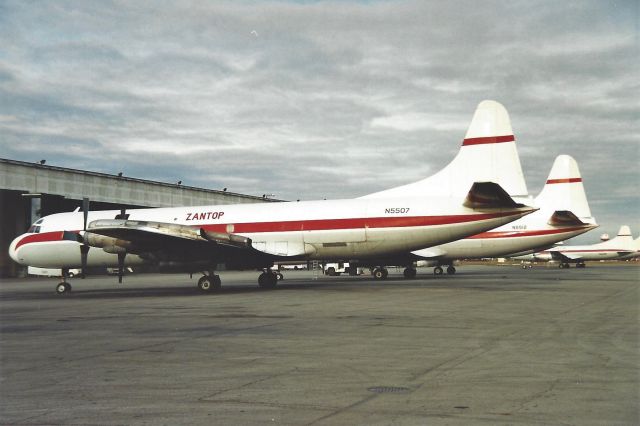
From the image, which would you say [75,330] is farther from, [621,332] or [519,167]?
[519,167]

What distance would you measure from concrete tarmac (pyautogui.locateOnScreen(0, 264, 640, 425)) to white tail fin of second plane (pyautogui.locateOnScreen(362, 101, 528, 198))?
9.67 metres

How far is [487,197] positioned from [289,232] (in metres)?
9.17

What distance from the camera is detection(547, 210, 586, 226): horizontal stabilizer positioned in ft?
125

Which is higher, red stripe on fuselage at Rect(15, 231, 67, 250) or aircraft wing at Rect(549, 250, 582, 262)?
red stripe on fuselage at Rect(15, 231, 67, 250)

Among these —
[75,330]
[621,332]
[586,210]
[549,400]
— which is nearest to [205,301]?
[75,330]

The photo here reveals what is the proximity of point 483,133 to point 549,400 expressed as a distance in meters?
19.9

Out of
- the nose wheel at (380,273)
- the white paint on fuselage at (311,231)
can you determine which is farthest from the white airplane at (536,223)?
the nose wheel at (380,273)

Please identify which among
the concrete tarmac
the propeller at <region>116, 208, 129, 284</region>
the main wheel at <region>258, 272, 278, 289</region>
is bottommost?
the concrete tarmac

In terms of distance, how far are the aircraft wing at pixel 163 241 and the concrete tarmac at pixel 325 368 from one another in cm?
763

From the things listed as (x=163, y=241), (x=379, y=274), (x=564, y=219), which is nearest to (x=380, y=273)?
(x=379, y=274)

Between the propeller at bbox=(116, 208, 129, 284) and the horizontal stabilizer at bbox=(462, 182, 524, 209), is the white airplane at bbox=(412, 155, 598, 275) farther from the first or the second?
the propeller at bbox=(116, 208, 129, 284)

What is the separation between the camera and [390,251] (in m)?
25.5

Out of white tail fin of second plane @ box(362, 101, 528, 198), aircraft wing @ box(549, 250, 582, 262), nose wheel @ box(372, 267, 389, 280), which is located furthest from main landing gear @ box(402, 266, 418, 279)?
aircraft wing @ box(549, 250, 582, 262)

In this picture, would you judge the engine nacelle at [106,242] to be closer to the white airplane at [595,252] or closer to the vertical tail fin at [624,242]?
the white airplane at [595,252]
